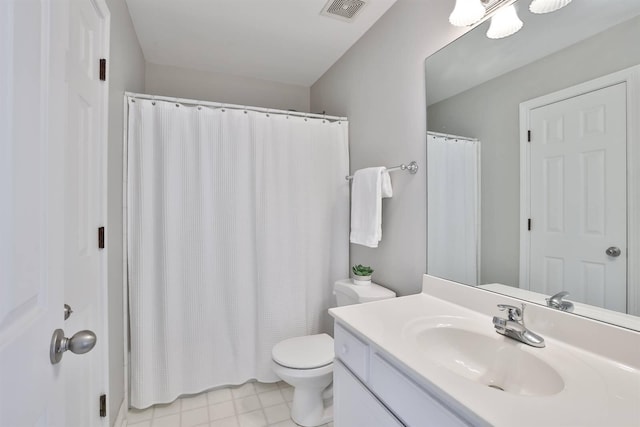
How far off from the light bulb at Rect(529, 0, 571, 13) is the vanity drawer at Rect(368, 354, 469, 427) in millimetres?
1295

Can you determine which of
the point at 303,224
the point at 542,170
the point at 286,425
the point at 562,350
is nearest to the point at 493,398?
the point at 562,350

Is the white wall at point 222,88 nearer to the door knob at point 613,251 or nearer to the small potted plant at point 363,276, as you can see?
the small potted plant at point 363,276

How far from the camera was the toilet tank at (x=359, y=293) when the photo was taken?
1695 mm

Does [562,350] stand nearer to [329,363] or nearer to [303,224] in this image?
[329,363]

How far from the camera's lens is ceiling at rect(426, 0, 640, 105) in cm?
91

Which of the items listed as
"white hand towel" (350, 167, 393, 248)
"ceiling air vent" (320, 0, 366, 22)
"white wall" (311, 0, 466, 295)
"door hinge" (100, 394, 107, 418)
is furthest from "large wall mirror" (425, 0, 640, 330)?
"door hinge" (100, 394, 107, 418)

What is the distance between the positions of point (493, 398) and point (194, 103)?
2.02m

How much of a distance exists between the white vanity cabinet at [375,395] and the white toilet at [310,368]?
0.39m

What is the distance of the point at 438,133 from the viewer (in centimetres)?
146

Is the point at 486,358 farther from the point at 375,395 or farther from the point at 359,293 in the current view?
the point at 359,293

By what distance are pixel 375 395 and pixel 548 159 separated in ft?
3.22

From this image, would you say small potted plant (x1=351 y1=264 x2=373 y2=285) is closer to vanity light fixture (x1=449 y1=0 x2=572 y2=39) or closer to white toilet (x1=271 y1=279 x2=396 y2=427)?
white toilet (x1=271 y1=279 x2=396 y2=427)

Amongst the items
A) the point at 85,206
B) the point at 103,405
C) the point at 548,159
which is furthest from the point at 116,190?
the point at 548,159

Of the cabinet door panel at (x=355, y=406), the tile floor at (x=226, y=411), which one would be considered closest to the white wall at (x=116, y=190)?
the tile floor at (x=226, y=411)
